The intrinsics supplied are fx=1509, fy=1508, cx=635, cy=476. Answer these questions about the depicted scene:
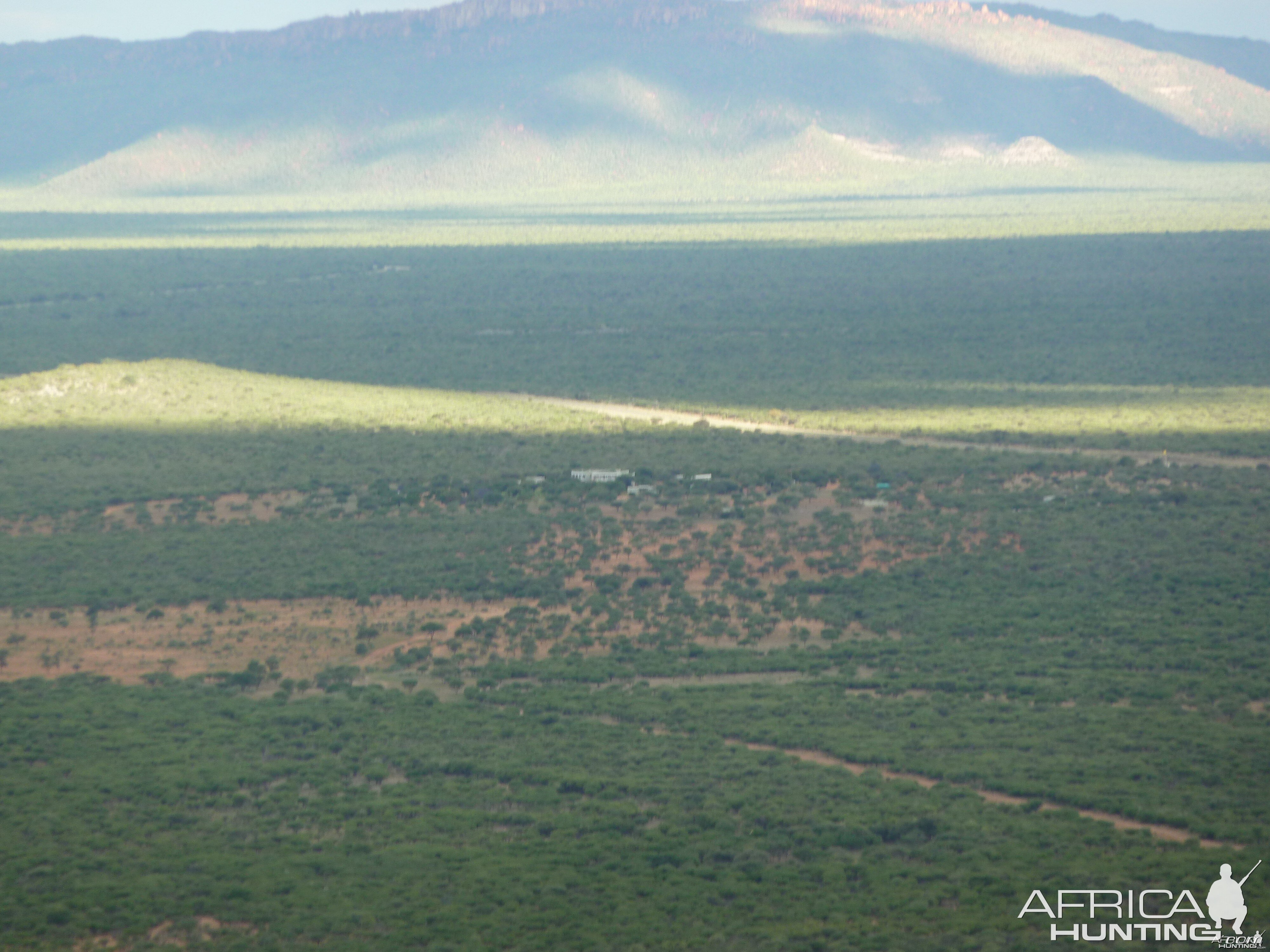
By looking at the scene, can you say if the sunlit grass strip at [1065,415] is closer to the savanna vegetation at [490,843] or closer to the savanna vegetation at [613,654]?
the savanna vegetation at [613,654]

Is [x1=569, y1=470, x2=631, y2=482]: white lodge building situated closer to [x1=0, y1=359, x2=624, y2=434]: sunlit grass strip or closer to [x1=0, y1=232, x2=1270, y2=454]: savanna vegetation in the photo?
[x1=0, y1=359, x2=624, y2=434]: sunlit grass strip

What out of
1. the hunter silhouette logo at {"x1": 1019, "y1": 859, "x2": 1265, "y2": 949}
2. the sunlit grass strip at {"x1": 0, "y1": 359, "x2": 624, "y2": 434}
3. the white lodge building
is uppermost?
the sunlit grass strip at {"x1": 0, "y1": 359, "x2": 624, "y2": 434}

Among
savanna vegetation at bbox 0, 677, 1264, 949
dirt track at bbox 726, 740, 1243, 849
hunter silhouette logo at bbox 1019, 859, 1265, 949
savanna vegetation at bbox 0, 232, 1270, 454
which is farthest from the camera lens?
savanna vegetation at bbox 0, 232, 1270, 454

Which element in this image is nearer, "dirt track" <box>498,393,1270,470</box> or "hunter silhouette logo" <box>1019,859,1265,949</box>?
"hunter silhouette logo" <box>1019,859,1265,949</box>

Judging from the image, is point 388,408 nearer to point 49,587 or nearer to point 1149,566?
point 49,587

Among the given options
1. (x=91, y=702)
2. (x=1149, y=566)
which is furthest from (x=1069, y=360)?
(x=91, y=702)

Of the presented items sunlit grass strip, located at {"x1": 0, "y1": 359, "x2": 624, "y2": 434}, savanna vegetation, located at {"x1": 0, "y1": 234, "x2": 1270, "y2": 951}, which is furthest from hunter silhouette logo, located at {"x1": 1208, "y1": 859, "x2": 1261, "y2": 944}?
sunlit grass strip, located at {"x1": 0, "y1": 359, "x2": 624, "y2": 434}

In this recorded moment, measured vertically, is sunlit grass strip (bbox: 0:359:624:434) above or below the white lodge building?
above
